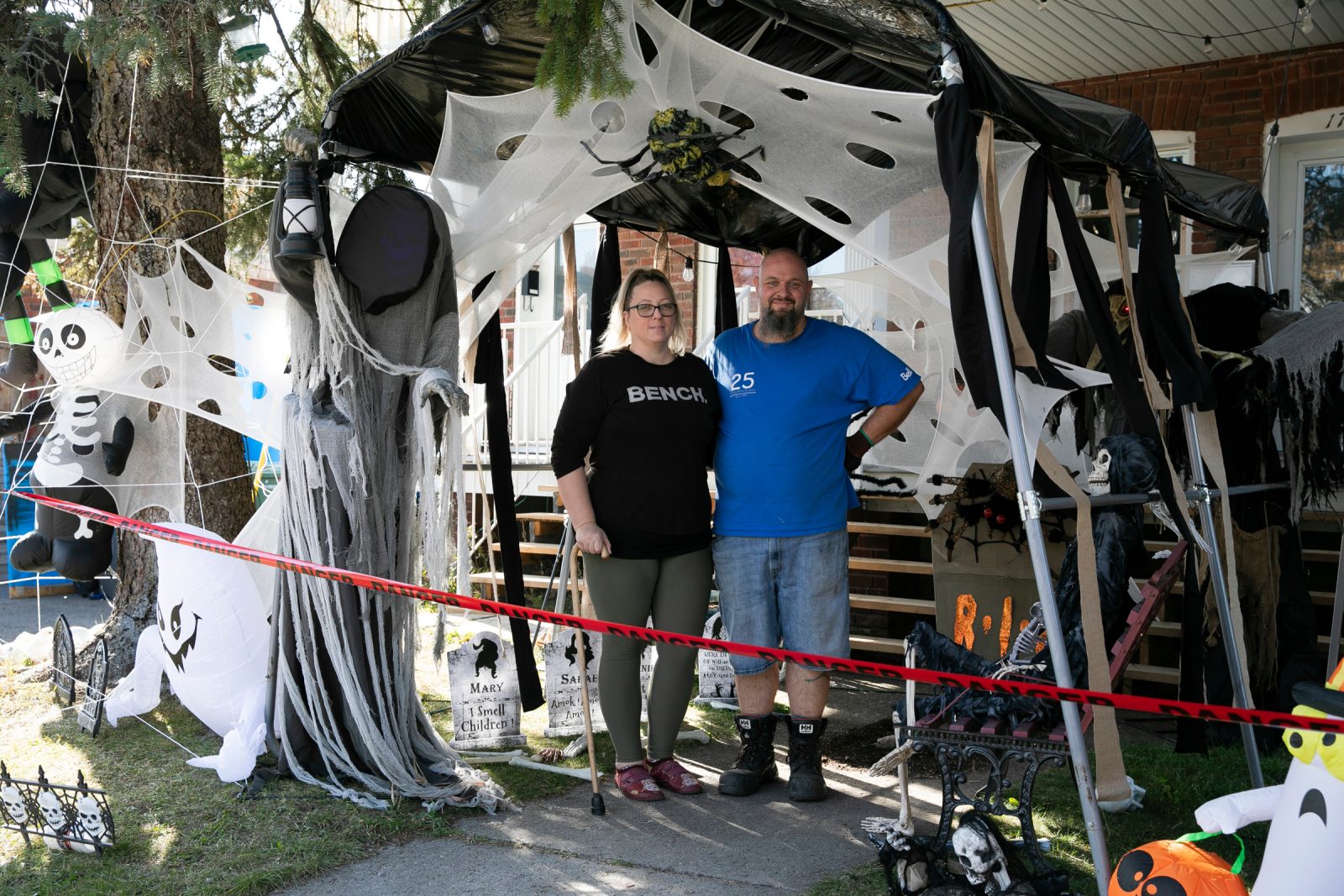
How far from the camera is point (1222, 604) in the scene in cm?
368

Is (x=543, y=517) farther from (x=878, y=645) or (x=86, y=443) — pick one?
(x=86, y=443)

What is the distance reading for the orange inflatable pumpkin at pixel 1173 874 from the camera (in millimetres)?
2160

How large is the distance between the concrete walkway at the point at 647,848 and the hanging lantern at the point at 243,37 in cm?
294

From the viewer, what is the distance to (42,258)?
5.20 meters

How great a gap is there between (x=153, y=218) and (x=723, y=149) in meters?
2.85

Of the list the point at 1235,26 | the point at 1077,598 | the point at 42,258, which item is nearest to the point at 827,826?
the point at 1077,598

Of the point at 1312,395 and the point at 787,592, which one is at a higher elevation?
the point at 1312,395

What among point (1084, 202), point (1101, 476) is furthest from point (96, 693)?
point (1084, 202)

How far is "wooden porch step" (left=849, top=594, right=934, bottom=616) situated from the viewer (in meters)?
5.98

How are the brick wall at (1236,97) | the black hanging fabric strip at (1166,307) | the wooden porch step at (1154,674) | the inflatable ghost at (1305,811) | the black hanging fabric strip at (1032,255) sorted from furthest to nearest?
1. the brick wall at (1236,97)
2. the wooden porch step at (1154,674)
3. the black hanging fabric strip at (1166,307)
4. the black hanging fabric strip at (1032,255)
5. the inflatable ghost at (1305,811)

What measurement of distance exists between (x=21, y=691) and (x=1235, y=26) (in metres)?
7.12

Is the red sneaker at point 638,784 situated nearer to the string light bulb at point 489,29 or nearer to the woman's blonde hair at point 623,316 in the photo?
the woman's blonde hair at point 623,316

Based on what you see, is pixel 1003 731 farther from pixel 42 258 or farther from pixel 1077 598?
pixel 42 258

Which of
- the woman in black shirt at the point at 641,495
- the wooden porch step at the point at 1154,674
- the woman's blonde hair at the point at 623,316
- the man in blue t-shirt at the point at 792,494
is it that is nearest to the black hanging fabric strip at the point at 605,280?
the woman's blonde hair at the point at 623,316
